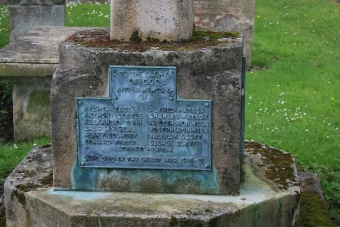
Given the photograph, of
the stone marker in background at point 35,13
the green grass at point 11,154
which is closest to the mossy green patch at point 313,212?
the green grass at point 11,154

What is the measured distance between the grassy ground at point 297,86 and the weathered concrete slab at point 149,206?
Result: 1.12 m

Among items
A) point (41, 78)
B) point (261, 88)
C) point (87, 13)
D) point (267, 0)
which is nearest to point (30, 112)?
point (41, 78)

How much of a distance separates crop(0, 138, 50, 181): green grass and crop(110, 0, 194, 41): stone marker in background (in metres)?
2.19

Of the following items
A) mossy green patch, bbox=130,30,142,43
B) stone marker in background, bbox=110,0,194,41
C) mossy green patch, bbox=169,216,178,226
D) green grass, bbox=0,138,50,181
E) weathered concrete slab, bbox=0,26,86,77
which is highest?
stone marker in background, bbox=110,0,194,41

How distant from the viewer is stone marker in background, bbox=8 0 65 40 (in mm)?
9227

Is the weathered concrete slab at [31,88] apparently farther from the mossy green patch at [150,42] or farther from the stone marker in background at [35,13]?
the stone marker in background at [35,13]

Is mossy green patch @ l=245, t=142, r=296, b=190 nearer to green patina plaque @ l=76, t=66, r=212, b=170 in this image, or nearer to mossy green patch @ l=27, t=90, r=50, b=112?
green patina plaque @ l=76, t=66, r=212, b=170

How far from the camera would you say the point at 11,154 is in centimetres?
585

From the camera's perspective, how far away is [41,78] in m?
6.40

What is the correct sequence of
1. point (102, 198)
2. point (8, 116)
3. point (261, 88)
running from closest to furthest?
1. point (102, 198)
2. point (8, 116)
3. point (261, 88)

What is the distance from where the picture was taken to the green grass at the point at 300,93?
5970mm

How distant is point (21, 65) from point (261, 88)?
11.0 ft

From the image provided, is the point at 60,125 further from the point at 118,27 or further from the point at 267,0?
the point at 267,0

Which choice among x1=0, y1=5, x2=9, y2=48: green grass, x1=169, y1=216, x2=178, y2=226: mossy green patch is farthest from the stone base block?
x1=0, y1=5, x2=9, y2=48: green grass
